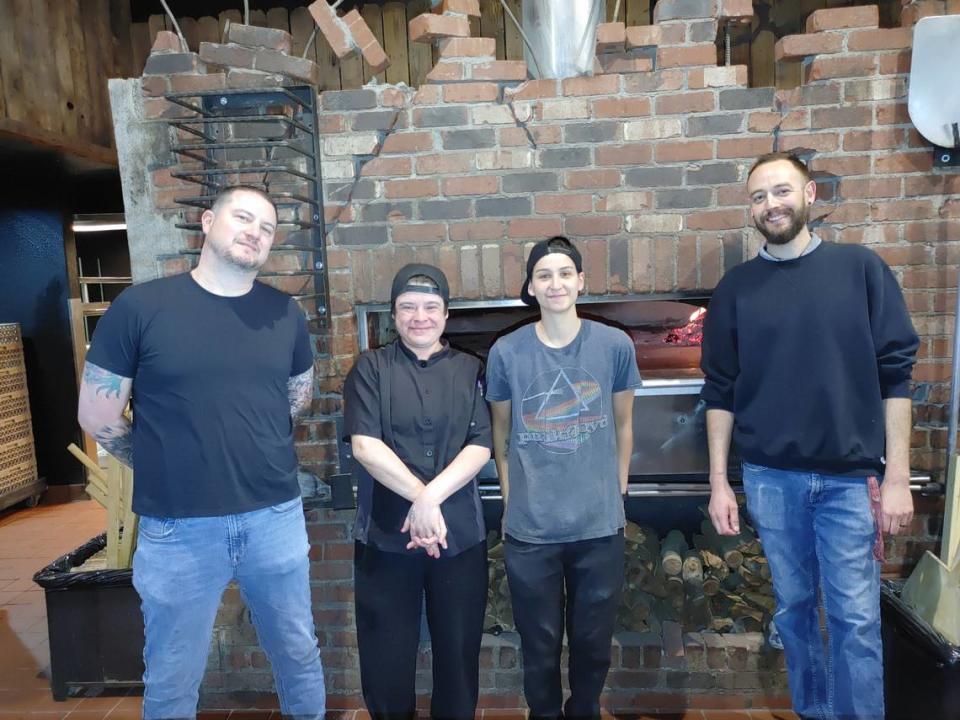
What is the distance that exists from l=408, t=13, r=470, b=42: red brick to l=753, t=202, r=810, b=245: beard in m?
1.14

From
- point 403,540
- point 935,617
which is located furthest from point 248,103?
point 935,617

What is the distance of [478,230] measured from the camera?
2.27 metres

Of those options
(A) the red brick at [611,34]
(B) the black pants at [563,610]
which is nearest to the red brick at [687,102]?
(A) the red brick at [611,34]

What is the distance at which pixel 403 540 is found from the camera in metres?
1.81

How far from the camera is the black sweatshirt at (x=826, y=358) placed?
179 cm

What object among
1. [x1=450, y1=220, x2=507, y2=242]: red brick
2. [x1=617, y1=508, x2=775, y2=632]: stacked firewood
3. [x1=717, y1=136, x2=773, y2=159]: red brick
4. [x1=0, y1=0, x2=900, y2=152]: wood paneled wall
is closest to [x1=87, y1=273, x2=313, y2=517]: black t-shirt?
[x1=450, y1=220, x2=507, y2=242]: red brick

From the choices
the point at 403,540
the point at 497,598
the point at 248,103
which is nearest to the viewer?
the point at 403,540

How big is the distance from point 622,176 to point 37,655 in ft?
9.90

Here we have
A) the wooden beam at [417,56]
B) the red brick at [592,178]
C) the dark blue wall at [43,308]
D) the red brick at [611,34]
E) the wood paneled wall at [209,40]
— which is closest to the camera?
the red brick at [611,34]

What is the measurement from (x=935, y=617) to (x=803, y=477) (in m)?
0.61

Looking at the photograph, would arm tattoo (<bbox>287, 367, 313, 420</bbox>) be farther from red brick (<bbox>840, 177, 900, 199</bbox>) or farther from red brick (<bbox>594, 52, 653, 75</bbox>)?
red brick (<bbox>840, 177, 900, 199</bbox>)

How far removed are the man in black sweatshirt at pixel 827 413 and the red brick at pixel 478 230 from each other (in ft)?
2.59

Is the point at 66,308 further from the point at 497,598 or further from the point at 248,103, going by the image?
the point at 497,598

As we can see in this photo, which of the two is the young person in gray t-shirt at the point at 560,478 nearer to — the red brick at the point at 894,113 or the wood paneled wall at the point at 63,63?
the red brick at the point at 894,113
